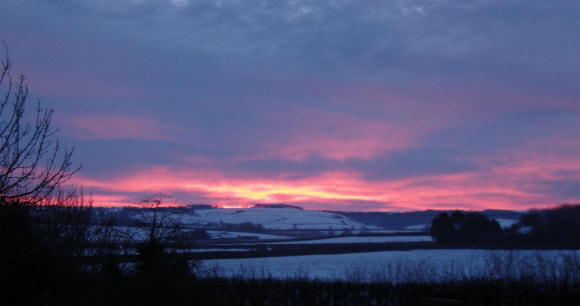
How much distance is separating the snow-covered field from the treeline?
29.8 ft

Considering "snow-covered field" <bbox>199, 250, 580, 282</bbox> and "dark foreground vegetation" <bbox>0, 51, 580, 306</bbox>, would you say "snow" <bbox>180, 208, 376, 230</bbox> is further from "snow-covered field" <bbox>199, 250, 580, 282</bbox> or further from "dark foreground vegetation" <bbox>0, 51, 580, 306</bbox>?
"dark foreground vegetation" <bbox>0, 51, 580, 306</bbox>

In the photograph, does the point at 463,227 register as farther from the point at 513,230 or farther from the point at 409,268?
the point at 409,268

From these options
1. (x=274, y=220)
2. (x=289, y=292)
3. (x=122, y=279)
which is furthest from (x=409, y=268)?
(x=274, y=220)

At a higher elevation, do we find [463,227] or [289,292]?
[463,227]

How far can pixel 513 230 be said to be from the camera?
74625 millimetres

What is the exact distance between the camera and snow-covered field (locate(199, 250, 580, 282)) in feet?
96.8

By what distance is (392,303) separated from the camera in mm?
23422

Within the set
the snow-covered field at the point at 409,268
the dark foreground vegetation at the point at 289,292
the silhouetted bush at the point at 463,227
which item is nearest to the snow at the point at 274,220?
the silhouetted bush at the point at 463,227

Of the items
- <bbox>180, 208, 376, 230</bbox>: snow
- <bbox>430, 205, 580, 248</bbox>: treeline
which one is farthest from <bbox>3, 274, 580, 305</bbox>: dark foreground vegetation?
<bbox>180, 208, 376, 230</bbox>: snow

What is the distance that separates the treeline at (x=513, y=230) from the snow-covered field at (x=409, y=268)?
9096 mm

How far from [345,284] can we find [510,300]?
303 inches

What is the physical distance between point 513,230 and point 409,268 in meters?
41.2

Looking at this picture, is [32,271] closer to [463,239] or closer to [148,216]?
[148,216]

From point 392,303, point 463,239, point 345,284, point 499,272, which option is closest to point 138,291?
point 392,303
